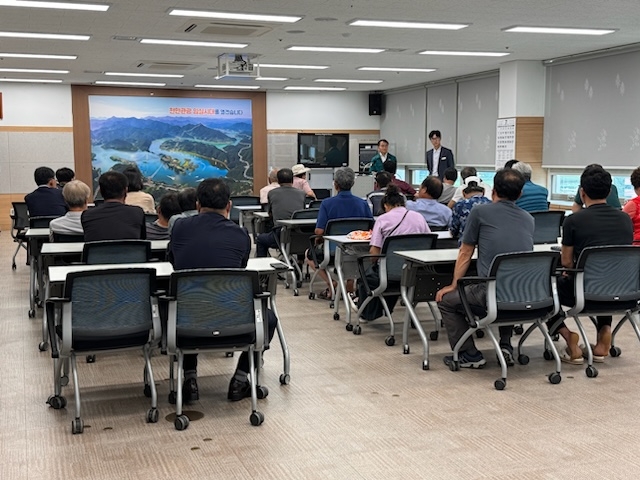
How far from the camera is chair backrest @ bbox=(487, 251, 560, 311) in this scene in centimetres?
460

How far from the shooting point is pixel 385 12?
7.77 metres

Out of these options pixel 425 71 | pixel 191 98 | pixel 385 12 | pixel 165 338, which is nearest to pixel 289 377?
pixel 165 338

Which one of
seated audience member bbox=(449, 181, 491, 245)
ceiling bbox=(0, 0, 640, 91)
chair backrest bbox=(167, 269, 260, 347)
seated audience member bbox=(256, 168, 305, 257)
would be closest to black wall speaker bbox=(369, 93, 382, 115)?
ceiling bbox=(0, 0, 640, 91)

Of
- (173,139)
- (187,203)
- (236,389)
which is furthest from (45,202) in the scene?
(173,139)

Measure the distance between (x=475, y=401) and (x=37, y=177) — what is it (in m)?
6.18

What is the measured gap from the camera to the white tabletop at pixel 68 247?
18.1 ft

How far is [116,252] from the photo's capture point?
17.1 feet

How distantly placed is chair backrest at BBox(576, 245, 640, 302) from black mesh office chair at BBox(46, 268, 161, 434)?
110 inches

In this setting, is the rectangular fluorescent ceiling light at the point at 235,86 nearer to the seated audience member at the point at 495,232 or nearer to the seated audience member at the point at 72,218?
the seated audience member at the point at 72,218

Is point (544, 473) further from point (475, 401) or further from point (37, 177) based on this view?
point (37, 177)

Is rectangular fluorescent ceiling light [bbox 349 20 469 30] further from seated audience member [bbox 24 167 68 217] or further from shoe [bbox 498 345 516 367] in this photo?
shoe [bbox 498 345 516 367]

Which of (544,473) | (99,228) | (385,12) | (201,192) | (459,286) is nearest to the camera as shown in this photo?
(544,473)

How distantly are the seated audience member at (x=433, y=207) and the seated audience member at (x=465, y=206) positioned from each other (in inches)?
31.5

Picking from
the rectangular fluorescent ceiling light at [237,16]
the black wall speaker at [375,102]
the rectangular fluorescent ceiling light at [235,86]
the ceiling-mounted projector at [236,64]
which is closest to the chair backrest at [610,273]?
the rectangular fluorescent ceiling light at [237,16]
